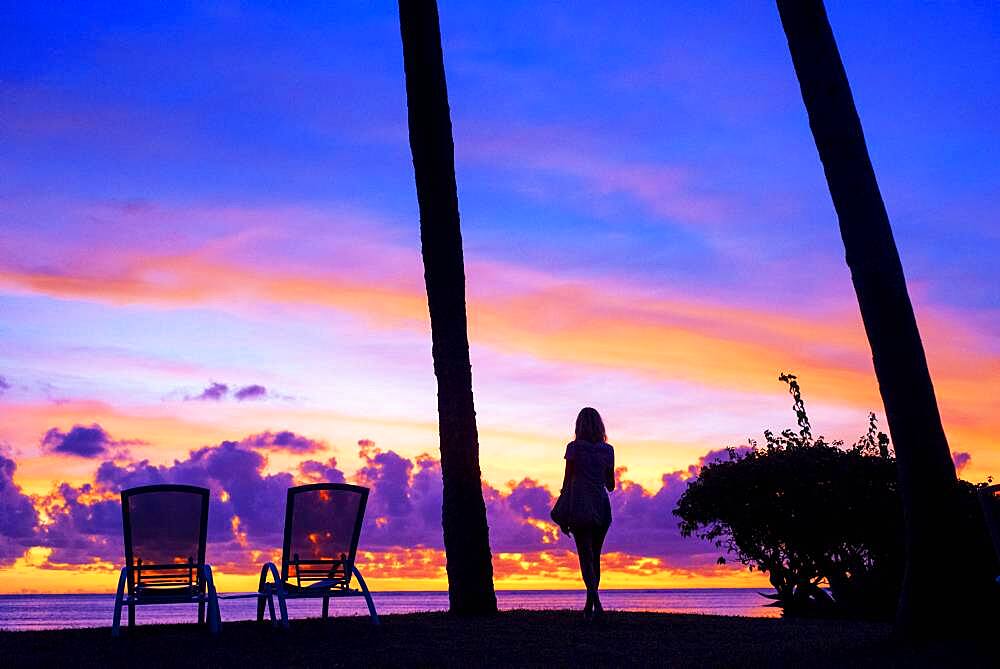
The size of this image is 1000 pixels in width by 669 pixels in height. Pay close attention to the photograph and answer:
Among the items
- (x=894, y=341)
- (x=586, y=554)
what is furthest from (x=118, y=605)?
(x=894, y=341)

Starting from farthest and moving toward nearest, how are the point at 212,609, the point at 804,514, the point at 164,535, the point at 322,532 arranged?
1. the point at 804,514
2. the point at 322,532
3. the point at 164,535
4. the point at 212,609

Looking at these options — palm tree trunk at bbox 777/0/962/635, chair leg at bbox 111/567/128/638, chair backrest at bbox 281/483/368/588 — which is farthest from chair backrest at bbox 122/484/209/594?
palm tree trunk at bbox 777/0/962/635

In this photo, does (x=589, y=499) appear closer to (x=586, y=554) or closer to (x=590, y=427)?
(x=586, y=554)

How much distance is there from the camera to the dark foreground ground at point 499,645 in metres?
7.93

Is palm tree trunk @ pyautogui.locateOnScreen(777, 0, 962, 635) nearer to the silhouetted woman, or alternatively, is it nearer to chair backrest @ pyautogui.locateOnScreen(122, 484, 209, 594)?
the silhouetted woman

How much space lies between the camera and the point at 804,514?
18422 millimetres

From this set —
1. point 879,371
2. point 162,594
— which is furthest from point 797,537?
point 162,594

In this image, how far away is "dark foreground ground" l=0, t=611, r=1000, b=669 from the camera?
7.93 m

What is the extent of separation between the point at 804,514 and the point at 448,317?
28.8 ft

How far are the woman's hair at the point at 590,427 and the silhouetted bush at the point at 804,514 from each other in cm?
781

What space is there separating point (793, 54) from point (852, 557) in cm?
1142

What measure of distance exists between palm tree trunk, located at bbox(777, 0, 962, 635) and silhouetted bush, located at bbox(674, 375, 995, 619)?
31.0ft

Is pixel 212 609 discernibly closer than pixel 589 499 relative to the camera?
Yes

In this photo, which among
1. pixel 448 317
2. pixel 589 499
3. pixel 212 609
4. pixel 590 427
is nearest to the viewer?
pixel 212 609
